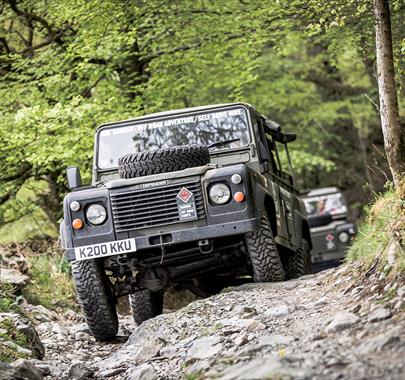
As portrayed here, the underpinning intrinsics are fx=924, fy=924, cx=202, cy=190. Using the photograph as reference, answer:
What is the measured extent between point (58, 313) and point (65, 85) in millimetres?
4625

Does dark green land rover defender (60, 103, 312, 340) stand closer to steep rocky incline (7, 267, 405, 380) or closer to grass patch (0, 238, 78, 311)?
steep rocky incline (7, 267, 405, 380)

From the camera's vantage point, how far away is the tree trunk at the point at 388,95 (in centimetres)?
790

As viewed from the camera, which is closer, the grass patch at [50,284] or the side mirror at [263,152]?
the side mirror at [263,152]

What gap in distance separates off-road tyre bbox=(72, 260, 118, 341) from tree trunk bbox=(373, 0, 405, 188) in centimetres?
295

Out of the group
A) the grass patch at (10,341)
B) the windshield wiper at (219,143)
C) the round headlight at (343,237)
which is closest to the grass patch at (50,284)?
the grass patch at (10,341)

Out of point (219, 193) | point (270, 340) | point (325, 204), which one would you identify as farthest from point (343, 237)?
point (270, 340)

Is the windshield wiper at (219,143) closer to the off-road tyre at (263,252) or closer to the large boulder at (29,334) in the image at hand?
the off-road tyre at (263,252)

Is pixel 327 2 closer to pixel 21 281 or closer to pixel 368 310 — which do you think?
pixel 368 310

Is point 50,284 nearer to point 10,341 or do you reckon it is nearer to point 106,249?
point 106,249

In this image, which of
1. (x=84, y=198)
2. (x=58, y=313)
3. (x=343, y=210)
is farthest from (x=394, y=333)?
(x=343, y=210)

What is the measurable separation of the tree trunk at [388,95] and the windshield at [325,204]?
11.5m

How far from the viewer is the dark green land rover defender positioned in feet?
27.8

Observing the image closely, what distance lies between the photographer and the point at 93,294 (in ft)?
28.8

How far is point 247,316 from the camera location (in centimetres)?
714
